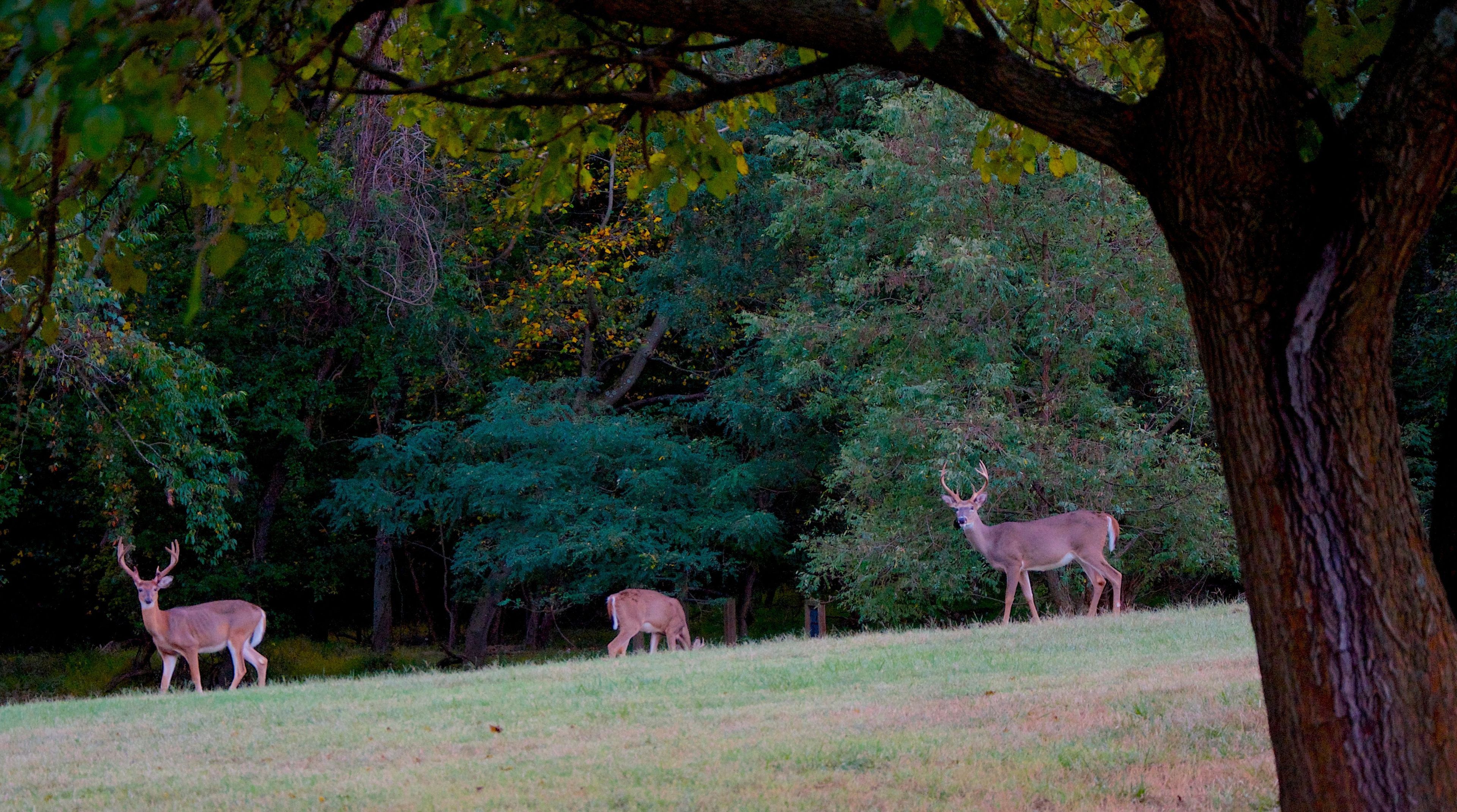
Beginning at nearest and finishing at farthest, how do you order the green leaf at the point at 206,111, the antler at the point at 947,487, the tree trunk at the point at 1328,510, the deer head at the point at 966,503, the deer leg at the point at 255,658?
the green leaf at the point at 206,111, the tree trunk at the point at 1328,510, the deer leg at the point at 255,658, the deer head at the point at 966,503, the antler at the point at 947,487

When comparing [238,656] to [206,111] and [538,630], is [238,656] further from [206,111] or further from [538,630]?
[206,111]

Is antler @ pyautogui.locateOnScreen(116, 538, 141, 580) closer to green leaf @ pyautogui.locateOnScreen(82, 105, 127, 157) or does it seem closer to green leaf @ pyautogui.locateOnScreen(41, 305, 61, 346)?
green leaf @ pyautogui.locateOnScreen(41, 305, 61, 346)

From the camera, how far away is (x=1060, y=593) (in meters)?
17.7

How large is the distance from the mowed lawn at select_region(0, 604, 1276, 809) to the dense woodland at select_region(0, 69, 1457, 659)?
4726 millimetres

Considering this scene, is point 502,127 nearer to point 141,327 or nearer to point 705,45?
point 705,45

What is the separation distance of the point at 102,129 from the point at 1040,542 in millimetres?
13697

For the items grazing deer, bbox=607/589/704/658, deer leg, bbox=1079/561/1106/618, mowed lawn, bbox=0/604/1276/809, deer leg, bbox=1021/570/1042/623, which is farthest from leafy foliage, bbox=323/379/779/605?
mowed lawn, bbox=0/604/1276/809

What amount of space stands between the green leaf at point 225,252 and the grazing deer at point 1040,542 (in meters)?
12.5

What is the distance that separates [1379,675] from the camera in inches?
123

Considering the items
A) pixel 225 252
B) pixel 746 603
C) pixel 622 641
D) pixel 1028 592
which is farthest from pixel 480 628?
pixel 225 252

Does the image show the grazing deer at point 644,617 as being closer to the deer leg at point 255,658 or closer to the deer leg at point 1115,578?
the deer leg at point 255,658

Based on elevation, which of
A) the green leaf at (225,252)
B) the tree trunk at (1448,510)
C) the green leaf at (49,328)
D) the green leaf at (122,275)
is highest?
the green leaf at (122,275)

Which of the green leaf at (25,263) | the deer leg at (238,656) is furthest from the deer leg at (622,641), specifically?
the green leaf at (25,263)

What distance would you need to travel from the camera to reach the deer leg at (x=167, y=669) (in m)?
14.0
